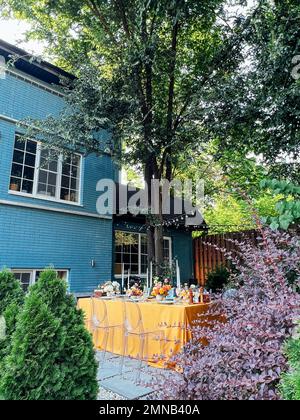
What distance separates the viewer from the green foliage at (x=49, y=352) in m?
2.12

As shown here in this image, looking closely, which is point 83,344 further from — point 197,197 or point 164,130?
point 197,197

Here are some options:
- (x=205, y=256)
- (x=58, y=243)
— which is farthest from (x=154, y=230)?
(x=205, y=256)

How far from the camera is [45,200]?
25.6 feet

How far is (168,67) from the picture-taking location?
808cm

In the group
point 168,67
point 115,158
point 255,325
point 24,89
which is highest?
point 168,67

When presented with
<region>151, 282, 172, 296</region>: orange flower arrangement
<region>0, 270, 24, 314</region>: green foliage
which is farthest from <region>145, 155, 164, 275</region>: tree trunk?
<region>0, 270, 24, 314</region>: green foliage

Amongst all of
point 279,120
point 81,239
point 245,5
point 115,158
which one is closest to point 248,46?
point 245,5

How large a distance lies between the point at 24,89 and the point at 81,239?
434cm

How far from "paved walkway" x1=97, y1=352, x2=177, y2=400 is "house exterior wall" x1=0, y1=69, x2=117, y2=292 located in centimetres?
322

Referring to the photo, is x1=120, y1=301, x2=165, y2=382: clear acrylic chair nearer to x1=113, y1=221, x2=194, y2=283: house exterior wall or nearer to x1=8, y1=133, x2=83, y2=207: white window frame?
x1=8, y1=133, x2=83, y2=207: white window frame

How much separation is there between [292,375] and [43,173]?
24.8 ft


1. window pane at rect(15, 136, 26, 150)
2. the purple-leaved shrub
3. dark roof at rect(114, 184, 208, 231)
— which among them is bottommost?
the purple-leaved shrub

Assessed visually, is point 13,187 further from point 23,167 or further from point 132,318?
point 132,318

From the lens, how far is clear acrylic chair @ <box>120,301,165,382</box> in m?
4.70
